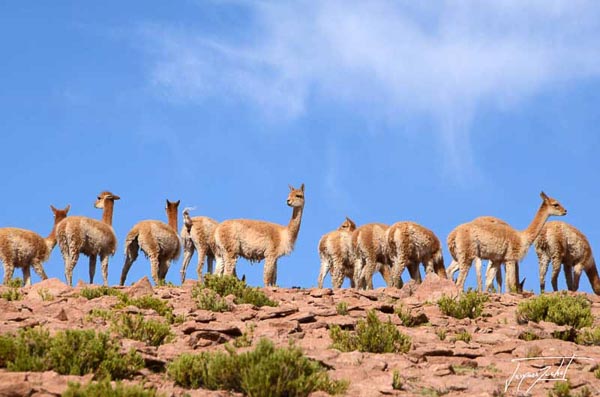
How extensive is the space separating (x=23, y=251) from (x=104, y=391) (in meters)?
16.2

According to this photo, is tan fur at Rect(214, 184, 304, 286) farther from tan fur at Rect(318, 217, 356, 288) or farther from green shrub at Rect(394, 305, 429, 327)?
green shrub at Rect(394, 305, 429, 327)

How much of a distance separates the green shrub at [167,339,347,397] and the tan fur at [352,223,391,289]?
13034 mm

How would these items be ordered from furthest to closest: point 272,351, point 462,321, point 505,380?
point 462,321
point 505,380
point 272,351

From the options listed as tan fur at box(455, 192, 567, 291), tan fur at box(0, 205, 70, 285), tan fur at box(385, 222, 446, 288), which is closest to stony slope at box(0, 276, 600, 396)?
tan fur at box(385, 222, 446, 288)

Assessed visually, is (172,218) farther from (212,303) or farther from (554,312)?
(554,312)

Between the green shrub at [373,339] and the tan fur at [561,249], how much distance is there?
516 inches

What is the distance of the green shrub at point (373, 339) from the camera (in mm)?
13344

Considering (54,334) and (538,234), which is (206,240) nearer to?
(538,234)

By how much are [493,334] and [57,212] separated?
17.7m

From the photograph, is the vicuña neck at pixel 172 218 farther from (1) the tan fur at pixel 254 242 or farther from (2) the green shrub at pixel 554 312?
(2) the green shrub at pixel 554 312

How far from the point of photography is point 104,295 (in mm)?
17578

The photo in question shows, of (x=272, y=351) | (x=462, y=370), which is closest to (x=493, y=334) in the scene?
(x=462, y=370)

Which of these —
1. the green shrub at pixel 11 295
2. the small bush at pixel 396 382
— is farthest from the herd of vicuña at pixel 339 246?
the small bush at pixel 396 382

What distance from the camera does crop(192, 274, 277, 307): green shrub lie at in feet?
55.2
